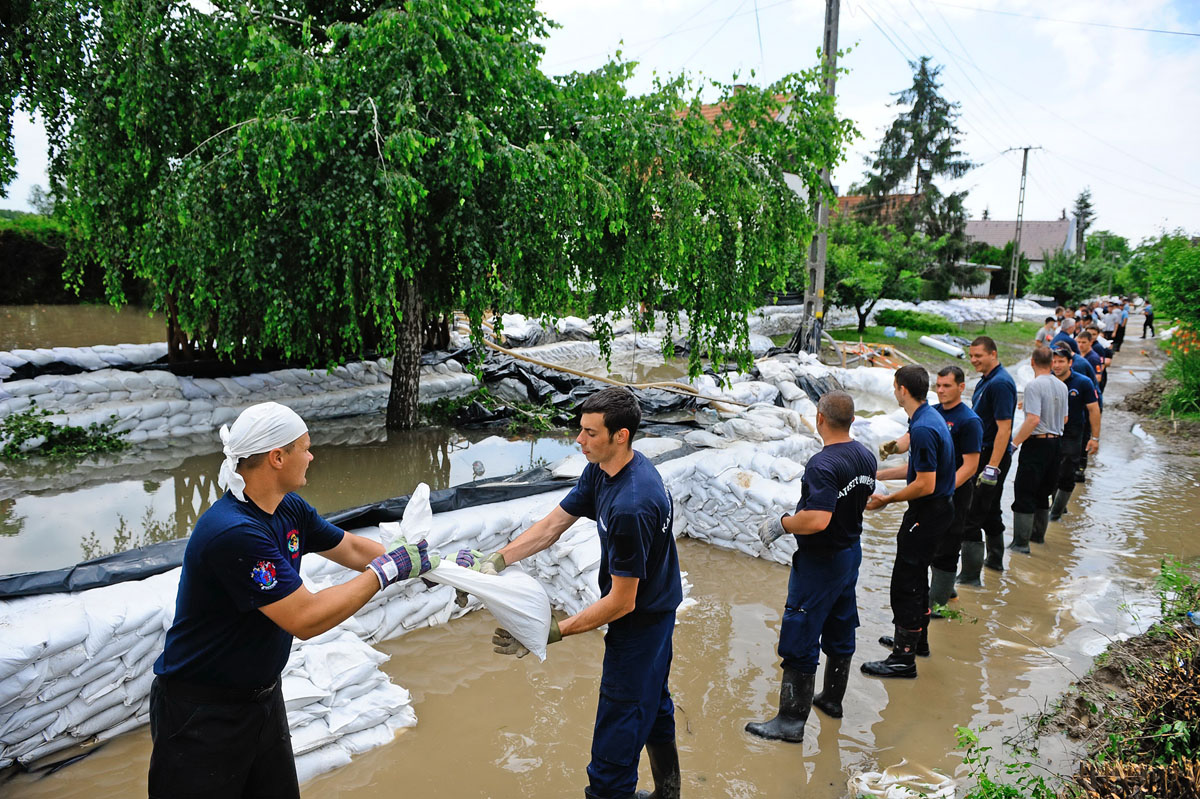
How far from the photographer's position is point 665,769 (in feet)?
8.89

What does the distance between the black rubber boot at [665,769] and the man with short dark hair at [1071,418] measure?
196 inches

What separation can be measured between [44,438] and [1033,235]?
199ft

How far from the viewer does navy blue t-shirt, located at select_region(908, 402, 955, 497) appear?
3646 mm

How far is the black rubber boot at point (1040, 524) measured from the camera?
582 centimetres

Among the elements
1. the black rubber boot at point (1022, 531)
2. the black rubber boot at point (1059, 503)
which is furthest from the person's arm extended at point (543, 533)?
the black rubber boot at point (1059, 503)

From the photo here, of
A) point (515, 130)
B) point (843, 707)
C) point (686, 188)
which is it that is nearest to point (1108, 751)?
point (843, 707)

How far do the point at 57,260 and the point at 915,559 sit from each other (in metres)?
21.3

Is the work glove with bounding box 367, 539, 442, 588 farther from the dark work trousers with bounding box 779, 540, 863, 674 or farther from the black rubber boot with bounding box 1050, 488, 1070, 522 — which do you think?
the black rubber boot with bounding box 1050, 488, 1070, 522

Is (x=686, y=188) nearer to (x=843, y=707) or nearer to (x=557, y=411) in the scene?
(x=557, y=411)

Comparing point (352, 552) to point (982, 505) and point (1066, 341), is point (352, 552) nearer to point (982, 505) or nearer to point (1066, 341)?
point (982, 505)

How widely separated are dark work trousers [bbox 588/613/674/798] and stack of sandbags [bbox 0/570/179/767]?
6.91 ft

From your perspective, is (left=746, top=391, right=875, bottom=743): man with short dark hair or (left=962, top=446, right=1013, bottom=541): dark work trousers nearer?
(left=746, top=391, right=875, bottom=743): man with short dark hair

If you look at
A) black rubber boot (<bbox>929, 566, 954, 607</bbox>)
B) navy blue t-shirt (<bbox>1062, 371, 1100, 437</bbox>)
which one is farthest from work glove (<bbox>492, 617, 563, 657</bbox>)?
navy blue t-shirt (<bbox>1062, 371, 1100, 437</bbox>)

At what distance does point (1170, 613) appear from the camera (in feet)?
13.1
